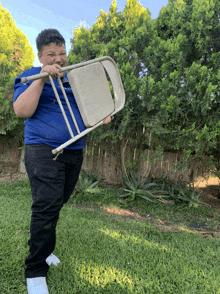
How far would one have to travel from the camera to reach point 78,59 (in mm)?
5496

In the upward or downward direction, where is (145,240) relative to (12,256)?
downward

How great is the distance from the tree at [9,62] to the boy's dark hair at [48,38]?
4732mm

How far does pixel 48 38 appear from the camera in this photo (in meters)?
1.52

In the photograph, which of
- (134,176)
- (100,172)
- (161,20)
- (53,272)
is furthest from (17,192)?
(161,20)

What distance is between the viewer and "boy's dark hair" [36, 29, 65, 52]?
4.98 ft

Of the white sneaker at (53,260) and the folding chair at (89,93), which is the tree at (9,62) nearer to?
the white sneaker at (53,260)

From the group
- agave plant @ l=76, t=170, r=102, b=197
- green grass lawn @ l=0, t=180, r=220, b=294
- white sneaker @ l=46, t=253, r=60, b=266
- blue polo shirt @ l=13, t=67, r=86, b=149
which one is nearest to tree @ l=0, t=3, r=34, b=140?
agave plant @ l=76, t=170, r=102, b=197

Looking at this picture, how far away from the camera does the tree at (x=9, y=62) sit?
5.95 metres

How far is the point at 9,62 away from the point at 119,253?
20.2 feet

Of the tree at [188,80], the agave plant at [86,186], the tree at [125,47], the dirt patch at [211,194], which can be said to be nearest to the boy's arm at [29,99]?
the tree at [188,80]

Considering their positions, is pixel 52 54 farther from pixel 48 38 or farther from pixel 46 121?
pixel 46 121

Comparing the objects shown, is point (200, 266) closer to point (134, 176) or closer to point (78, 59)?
point (134, 176)

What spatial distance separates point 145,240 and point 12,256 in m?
1.62

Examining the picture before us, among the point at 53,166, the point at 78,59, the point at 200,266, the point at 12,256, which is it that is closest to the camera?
the point at 53,166
